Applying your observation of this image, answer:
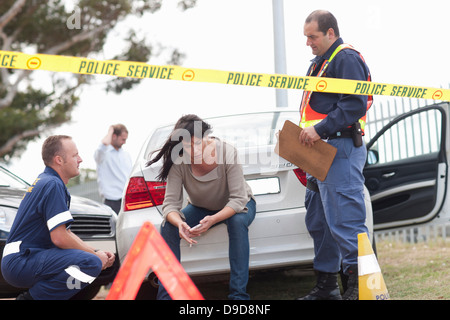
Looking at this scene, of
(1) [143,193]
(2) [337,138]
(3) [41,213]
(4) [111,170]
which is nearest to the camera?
(3) [41,213]

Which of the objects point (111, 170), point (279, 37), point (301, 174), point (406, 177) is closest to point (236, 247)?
point (301, 174)

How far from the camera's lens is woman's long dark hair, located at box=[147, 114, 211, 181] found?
4031 millimetres

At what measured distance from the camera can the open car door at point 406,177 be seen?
5.27m

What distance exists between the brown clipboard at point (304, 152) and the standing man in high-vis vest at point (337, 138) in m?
0.04

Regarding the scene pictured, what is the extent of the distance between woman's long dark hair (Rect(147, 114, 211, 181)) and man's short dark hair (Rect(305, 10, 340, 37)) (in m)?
1.01

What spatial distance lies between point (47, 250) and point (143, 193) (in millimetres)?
1090

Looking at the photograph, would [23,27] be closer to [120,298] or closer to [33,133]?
[33,133]

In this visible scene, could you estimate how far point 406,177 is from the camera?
5.55 m

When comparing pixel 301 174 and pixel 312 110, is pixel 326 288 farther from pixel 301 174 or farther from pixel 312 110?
pixel 312 110

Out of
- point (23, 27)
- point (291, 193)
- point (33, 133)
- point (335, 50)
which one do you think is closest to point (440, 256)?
point (291, 193)

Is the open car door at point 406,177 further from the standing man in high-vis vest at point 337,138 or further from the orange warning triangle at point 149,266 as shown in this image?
the orange warning triangle at point 149,266

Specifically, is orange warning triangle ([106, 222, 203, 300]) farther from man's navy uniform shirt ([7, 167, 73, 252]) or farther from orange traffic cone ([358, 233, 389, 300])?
orange traffic cone ([358, 233, 389, 300])

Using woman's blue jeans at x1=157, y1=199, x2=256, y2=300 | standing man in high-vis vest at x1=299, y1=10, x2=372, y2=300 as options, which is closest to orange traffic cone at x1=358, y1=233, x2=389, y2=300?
standing man in high-vis vest at x1=299, y1=10, x2=372, y2=300

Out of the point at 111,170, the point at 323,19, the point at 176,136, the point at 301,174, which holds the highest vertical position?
the point at 323,19
